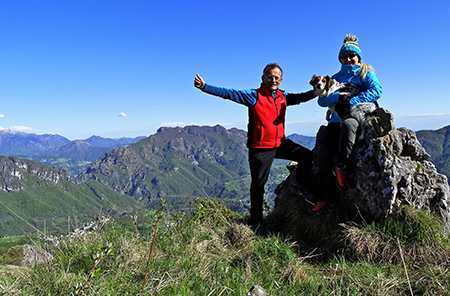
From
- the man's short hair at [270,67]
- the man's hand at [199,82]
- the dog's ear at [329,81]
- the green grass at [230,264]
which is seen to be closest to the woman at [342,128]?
the dog's ear at [329,81]

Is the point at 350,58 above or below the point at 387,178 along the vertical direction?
above

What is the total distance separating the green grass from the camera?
327 centimetres

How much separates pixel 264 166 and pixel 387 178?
2492mm

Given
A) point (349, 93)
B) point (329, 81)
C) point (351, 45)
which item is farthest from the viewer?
point (351, 45)

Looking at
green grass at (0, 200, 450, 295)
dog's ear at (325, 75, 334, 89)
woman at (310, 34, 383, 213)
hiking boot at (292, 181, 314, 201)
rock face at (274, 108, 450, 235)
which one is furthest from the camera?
hiking boot at (292, 181, 314, 201)

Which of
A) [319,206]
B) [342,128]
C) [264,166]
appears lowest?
[319,206]

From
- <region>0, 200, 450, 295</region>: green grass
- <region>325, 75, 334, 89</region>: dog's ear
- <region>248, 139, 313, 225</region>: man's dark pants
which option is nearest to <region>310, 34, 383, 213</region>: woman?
<region>325, 75, 334, 89</region>: dog's ear

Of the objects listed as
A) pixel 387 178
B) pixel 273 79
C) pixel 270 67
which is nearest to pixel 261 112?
pixel 273 79

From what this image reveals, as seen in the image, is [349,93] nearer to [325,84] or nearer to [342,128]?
[325,84]

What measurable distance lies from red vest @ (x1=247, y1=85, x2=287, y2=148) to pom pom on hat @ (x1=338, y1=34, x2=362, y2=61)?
1866 millimetres

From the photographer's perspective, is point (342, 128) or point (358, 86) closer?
point (342, 128)

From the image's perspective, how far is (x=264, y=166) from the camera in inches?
248

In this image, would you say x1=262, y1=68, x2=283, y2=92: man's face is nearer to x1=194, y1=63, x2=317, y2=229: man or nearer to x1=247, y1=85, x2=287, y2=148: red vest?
x1=194, y1=63, x2=317, y2=229: man

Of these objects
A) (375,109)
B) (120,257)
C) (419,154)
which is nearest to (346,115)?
(375,109)
